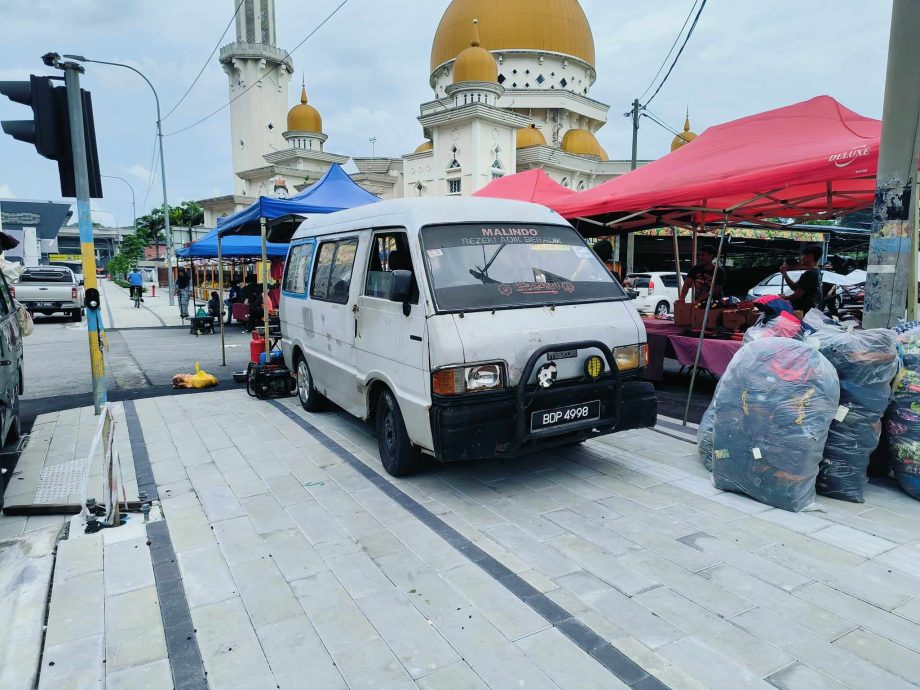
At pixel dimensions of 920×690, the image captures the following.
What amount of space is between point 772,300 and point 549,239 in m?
2.02

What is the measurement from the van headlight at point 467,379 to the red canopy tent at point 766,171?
11.6ft

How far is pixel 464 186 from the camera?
1389 inches

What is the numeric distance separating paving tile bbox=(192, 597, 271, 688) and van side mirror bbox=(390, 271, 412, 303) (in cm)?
221

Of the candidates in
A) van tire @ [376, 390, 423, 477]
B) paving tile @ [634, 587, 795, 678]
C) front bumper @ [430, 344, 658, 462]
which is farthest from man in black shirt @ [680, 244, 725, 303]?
paving tile @ [634, 587, 795, 678]

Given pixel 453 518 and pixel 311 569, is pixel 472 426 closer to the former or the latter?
pixel 453 518

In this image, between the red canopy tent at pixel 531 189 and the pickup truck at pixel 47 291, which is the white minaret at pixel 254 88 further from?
the red canopy tent at pixel 531 189

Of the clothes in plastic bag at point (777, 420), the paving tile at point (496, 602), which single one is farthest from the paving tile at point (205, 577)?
the clothes in plastic bag at point (777, 420)

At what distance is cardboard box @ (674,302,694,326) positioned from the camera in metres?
8.30

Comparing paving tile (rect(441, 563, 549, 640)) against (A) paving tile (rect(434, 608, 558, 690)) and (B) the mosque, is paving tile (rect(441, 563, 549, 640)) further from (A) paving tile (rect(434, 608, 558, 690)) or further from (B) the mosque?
(B) the mosque

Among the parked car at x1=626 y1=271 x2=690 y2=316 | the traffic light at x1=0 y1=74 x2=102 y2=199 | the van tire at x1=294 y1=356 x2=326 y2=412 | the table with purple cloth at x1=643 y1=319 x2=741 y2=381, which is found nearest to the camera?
the traffic light at x1=0 y1=74 x2=102 y2=199

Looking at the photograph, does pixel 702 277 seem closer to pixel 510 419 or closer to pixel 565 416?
pixel 565 416

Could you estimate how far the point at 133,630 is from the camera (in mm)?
2789

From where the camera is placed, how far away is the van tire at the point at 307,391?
6.77m

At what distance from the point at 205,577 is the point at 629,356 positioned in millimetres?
3333
